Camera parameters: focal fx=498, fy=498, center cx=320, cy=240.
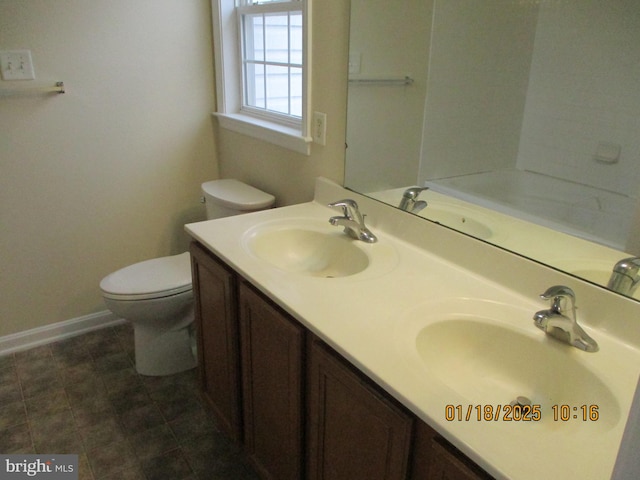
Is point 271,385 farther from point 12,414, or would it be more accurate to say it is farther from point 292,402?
point 12,414

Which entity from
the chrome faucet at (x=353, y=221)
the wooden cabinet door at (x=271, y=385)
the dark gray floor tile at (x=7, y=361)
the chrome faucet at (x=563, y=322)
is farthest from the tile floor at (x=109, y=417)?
the chrome faucet at (x=563, y=322)

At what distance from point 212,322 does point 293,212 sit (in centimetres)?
49

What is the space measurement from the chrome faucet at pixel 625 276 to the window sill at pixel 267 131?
3.97 ft

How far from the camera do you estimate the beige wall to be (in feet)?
5.73

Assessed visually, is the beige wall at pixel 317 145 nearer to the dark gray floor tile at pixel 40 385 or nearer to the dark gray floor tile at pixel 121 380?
the dark gray floor tile at pixel 121 380

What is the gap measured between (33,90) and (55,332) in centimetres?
116

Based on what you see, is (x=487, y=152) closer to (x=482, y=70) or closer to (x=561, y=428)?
(x=482, y=70)

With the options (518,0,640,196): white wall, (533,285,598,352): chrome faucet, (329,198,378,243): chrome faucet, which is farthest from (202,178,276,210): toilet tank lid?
(533,285,598,352): chrome faucet

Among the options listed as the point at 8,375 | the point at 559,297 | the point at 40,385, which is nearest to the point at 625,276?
the point at 559,297

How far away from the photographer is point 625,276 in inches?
42.2

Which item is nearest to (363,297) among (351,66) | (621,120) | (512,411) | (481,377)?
(481,377)

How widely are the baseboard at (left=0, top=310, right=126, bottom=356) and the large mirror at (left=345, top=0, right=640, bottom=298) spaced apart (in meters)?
1.59

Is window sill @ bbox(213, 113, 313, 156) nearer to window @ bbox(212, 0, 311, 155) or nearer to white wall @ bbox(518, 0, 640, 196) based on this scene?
window @ bbox(212, 0, 311, 155)

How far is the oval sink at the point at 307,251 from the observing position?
1632 mm
